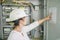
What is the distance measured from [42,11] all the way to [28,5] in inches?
7.9

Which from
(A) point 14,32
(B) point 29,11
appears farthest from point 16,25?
(B) point 29,11

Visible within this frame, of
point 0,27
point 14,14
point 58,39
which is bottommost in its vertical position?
point 58,39

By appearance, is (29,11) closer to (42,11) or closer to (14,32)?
(42,11)

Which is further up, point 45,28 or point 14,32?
point 14,32

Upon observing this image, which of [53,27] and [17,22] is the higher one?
[17,22]

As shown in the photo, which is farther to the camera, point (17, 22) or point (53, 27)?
point (53, 27)

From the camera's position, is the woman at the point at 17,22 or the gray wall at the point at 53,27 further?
the gray wall at the point at 53,27

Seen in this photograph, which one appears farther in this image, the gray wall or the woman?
the gray wall

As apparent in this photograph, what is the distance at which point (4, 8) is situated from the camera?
2.55 m

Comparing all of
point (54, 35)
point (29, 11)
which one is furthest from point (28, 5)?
point (54, 35)

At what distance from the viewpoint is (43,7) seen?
2.51m

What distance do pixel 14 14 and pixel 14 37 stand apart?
0.20 meters

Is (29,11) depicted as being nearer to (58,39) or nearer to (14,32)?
(58,39)

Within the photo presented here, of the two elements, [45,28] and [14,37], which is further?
[45,28]
